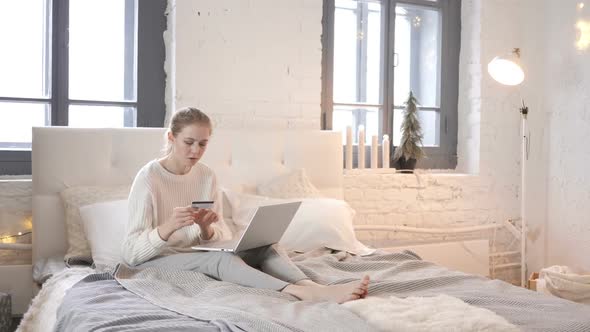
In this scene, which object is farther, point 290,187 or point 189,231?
point 290,187

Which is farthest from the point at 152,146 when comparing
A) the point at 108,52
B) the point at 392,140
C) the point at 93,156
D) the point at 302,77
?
the point at 392,140

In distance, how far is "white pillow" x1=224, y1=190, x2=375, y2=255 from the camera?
303 cm

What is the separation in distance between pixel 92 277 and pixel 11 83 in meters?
1.47

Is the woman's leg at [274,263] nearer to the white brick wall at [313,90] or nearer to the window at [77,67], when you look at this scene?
the white brick wall at [313,90]

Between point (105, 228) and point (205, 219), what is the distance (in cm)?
60

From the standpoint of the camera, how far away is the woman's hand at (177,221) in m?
2.38

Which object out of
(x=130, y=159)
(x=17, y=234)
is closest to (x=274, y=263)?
(x=130, y=159)

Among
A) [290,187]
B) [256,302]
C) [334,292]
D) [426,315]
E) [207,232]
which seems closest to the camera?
[426,315]

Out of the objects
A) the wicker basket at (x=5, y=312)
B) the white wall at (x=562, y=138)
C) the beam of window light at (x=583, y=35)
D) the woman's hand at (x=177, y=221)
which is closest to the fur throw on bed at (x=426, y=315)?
the woman's hand at (x=177, y=221)

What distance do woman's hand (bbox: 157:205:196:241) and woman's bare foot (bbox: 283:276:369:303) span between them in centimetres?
49

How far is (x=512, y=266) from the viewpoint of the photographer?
4398 millimetres

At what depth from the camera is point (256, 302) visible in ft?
6.51

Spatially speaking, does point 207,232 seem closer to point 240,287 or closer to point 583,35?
point 240,287

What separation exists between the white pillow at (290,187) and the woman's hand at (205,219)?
0.79 m
